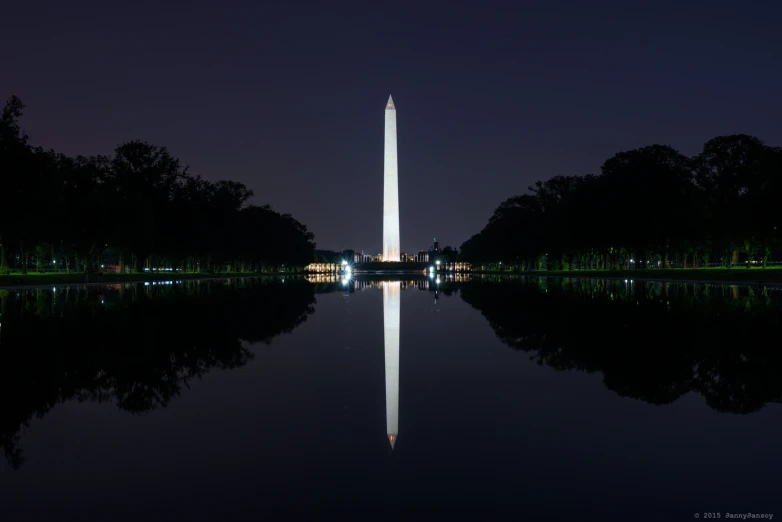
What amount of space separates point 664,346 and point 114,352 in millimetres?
12586

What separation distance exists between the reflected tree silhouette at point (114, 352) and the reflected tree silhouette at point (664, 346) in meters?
7.13

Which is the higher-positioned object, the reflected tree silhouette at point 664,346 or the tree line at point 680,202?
the tree line at point 680,202

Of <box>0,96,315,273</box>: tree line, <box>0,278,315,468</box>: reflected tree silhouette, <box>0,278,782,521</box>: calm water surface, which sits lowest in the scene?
<box>0,278,782,521</box>: calm water surface

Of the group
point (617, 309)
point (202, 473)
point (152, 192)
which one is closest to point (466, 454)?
point (202, 473)

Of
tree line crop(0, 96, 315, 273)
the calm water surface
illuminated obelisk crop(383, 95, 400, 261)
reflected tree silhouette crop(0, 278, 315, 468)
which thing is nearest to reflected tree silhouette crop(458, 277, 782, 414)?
the calm water surface

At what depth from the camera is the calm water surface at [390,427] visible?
5.75 m

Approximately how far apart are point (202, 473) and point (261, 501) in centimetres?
102

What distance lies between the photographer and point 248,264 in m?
140

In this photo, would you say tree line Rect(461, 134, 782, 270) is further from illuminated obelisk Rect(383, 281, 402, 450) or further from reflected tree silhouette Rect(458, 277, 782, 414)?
illuminated obelisk Rect(383, 281, 402, 450)

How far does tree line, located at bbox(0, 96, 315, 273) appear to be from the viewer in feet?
149

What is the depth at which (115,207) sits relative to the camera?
60438 mm

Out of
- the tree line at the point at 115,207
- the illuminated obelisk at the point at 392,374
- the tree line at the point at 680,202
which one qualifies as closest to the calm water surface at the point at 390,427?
the illuminated obelisk at the point at 392,374

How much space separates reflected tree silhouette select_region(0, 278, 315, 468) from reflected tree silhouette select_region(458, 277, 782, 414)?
713 cm

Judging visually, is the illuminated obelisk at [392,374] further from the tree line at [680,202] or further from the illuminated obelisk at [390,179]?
the illuminated obelisk at [390,179]
